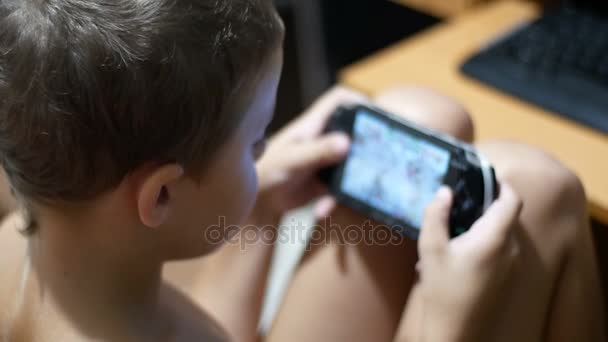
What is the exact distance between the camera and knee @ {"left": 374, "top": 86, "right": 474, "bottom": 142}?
65 centimetres

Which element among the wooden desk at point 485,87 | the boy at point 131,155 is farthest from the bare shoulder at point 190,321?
the wooden desk at point 485,87

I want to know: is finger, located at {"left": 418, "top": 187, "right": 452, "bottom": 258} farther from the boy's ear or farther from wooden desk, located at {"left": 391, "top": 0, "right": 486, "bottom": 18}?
wooden desk, located at {"left": 391, "top": 0, "right": 486, "bottom": 18}

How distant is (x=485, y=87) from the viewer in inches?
29.8

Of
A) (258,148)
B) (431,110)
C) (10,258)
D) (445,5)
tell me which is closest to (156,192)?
(258,148)

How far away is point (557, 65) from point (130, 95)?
57 centimetres

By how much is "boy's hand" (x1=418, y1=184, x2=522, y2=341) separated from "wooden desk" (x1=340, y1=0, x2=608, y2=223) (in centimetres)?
14

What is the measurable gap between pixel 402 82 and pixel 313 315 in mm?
332

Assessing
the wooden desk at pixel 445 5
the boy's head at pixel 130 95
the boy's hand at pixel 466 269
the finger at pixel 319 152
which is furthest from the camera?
the wooden desk at pixel 445 5

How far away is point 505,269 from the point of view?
525 mm

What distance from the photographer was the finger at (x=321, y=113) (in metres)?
0.69

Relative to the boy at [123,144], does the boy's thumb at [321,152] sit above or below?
below

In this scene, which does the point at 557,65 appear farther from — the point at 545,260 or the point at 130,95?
the point at 130,95

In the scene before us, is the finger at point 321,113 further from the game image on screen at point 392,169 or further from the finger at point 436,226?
the finger at point 436,226

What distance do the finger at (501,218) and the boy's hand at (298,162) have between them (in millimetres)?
176
